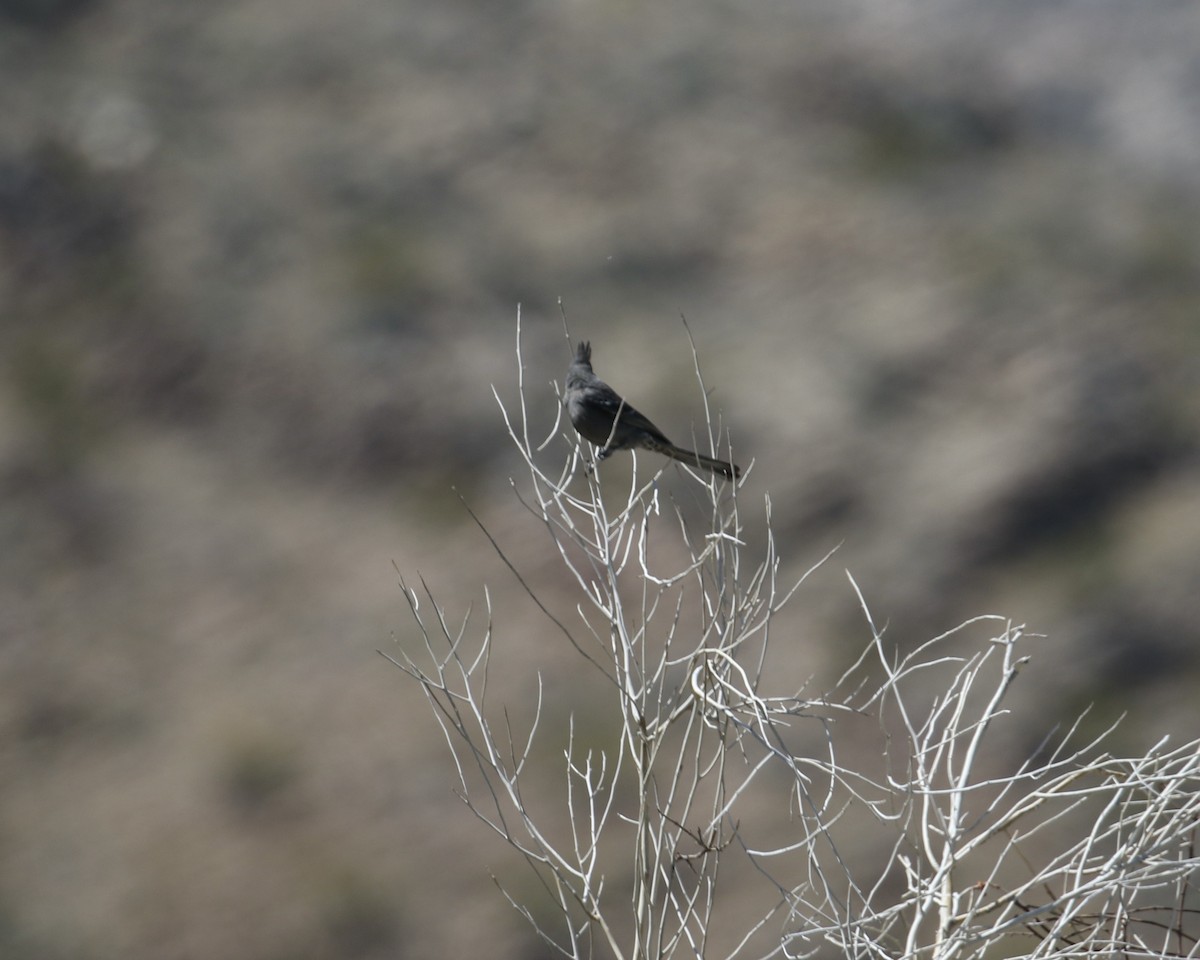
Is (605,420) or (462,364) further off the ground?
(462,364)

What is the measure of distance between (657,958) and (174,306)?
68.7ft

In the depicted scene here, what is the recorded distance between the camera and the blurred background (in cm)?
1953

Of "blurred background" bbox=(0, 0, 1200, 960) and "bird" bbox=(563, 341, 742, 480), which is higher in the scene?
"blurred background" bbox=(0, 0, 1200, 960)

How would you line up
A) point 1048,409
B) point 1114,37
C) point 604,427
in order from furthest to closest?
point 1114,37 < point 1048,409 < point 604,427

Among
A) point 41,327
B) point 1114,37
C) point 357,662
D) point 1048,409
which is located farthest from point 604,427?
point 1114,37

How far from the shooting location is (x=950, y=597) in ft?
71.7

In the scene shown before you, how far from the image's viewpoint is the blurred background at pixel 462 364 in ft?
64.1

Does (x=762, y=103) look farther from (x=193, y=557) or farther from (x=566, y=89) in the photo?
(x=193, y=557)

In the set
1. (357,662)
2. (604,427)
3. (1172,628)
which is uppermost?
(357,662)

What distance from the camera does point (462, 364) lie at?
24078mm

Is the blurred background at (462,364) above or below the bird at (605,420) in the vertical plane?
above

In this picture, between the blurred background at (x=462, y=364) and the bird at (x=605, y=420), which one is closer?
the bird at (x=605, y=420)

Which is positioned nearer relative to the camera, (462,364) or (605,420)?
(605,420)

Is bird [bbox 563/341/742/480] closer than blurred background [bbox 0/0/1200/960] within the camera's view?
Yes
